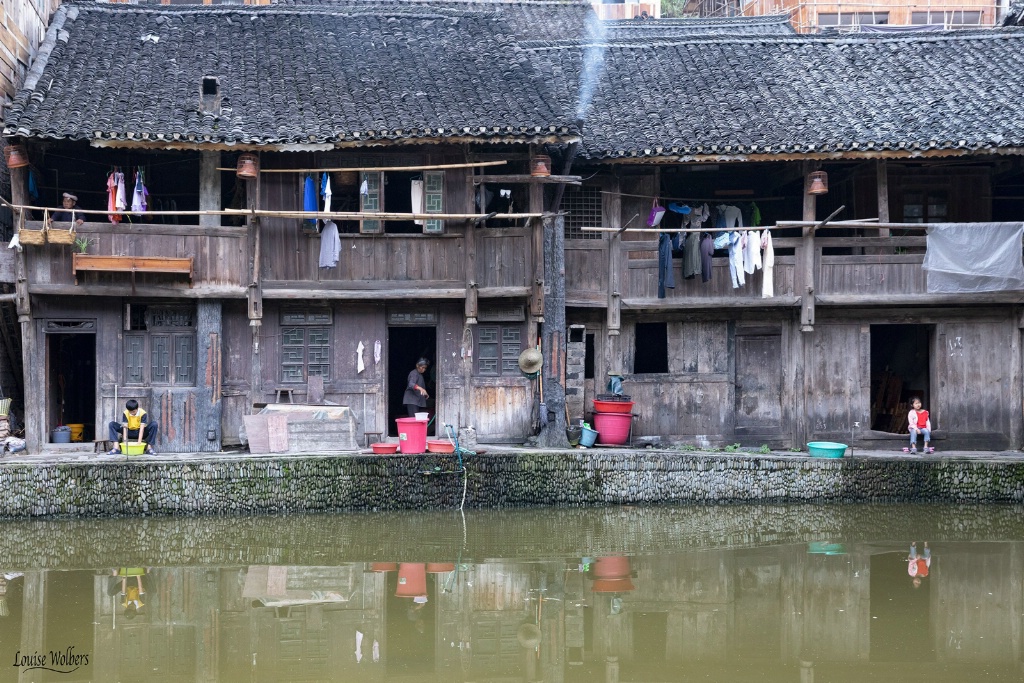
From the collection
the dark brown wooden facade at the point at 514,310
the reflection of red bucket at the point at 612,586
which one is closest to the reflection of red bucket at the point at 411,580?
the reflection of red bucket at the point at 612,586

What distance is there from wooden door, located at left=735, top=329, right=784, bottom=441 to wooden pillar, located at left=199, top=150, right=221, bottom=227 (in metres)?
9.16

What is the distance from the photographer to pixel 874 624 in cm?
1126

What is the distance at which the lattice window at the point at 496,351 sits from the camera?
62.0 ft

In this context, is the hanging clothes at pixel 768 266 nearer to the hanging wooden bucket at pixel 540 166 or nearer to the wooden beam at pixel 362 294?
the hanging wooden bucket at pixel 540 166

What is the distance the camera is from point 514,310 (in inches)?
742

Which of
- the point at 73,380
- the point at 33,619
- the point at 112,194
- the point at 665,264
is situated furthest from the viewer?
the point at 73,380

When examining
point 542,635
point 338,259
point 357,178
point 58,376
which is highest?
point 357,178

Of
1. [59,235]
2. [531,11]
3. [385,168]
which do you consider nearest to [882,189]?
[385,168]

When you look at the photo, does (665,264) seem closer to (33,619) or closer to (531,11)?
(33,619)

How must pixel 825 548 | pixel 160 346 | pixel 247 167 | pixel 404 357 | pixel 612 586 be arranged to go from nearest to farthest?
1. pixel 612 586
2. pixel 825 548
3. pixel 247 167
4. pixel 160 346
5. pixel 404 357

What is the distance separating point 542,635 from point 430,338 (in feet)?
35.6

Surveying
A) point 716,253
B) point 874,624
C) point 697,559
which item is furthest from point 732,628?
point 716,253

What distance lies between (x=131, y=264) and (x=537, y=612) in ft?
29.8

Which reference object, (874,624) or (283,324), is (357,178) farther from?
(874,624)
